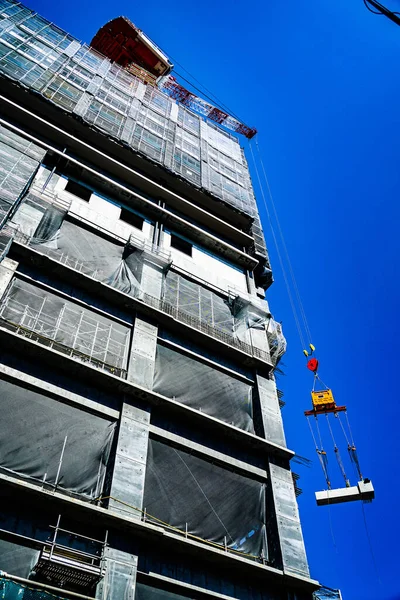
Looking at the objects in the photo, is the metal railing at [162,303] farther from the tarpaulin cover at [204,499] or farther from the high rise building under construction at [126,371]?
the tarpaulin cover at [204,499]

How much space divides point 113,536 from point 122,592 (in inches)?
53.7

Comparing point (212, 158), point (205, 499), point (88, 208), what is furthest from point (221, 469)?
point (212, 158)

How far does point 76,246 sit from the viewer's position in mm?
21172

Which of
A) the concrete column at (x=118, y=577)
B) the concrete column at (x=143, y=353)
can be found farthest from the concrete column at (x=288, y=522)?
the concrete column at (x=143, y=353)

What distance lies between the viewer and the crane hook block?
29.9 metres

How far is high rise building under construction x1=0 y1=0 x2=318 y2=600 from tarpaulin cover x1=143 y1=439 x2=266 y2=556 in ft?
0.16

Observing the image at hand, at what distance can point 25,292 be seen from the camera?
17.5 meters

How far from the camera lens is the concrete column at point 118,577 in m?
12.1

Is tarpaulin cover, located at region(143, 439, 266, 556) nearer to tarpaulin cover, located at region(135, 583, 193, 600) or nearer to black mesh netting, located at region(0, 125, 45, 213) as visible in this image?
tarpaulin cover, located at region(135, 583, 193, 600)

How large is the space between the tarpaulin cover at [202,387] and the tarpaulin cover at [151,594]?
6458 mm

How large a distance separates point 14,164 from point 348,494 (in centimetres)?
1850

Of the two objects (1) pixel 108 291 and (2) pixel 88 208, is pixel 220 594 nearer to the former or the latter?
(1) pixel 108 291

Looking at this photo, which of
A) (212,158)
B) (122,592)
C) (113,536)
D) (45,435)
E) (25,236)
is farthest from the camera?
(212,158)

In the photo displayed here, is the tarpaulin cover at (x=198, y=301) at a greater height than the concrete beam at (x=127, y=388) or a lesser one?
greater
